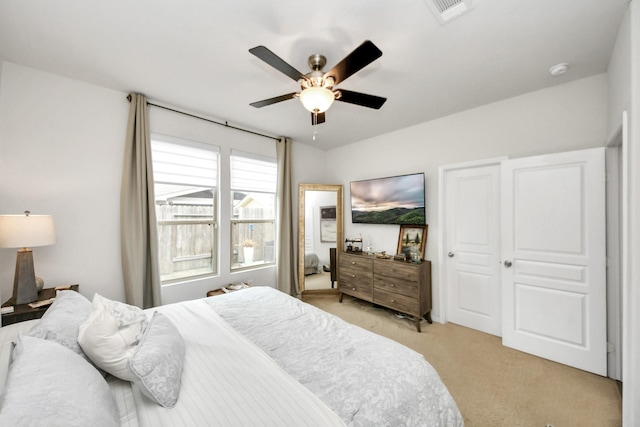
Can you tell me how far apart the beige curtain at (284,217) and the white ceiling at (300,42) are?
4.43 feet

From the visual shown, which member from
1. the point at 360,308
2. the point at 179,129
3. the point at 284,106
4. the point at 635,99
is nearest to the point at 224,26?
the point at 284,106

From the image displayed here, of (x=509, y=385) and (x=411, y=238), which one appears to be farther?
(x=411, y=238)

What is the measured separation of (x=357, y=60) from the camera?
1.53 metres

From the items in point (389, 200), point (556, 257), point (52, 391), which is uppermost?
point (389, 200)

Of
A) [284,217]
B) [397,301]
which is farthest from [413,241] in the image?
[284,217]

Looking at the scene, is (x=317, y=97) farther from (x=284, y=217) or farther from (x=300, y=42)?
(x=284, y=217)

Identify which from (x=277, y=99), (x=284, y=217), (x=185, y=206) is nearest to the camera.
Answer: (x=277, y=99)

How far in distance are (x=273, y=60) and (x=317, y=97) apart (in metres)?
0.37

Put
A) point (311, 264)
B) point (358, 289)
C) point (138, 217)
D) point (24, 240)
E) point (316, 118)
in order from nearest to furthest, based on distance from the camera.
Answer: point (24, 240) → point (316, 118) → point (138, 217) → point (358, 289) → point (311, 264)

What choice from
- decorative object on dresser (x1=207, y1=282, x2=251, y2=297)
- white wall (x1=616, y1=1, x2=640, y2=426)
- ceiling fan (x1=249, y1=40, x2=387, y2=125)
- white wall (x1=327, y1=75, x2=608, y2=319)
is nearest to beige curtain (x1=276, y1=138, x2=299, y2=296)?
decorative object on dresser (x1=207, y1=282, x2=251, y2=297)

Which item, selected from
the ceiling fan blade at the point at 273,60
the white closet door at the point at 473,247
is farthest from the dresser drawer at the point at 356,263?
the ceiling fan blade at the point at 273,60

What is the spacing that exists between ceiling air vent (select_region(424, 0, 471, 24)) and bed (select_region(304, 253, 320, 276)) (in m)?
3.49

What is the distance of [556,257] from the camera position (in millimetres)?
2404

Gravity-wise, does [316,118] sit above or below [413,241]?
above
